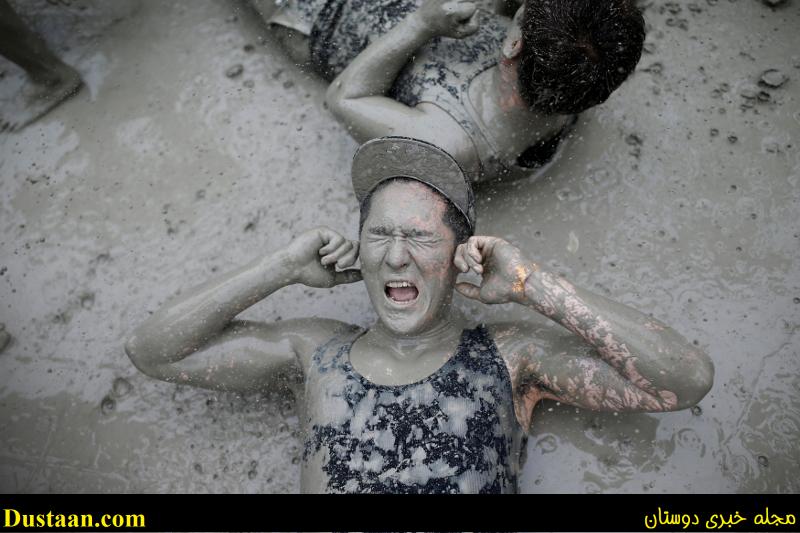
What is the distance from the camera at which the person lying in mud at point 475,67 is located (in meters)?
2.77

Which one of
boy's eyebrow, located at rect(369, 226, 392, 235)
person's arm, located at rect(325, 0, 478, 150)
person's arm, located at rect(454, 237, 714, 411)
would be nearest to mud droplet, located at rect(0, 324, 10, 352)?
person's arm, located at rect(325, 0, 478, 150)

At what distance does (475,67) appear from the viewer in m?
3.21

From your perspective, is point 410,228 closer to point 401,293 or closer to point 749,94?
point 401,293

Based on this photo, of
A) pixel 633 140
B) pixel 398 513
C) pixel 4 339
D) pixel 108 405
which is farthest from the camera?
pixel 633 140

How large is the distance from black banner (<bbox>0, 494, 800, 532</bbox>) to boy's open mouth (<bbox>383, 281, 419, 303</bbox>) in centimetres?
65

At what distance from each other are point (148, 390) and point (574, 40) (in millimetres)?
2142

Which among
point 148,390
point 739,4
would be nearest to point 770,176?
point 739,4

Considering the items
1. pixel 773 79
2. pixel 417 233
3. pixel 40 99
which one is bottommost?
pixel 773 79

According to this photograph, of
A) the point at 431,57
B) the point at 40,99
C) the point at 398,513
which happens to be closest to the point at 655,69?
the point at 431,57

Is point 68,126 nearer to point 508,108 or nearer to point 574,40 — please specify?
point 508,108

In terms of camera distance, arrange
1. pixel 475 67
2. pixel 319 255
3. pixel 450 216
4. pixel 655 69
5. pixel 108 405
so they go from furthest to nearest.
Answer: pixel 655 69 < pixel 108 405 < pixel 475 67 < pixel 319 255 < pixel 450 216

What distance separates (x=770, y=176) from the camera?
11.6 feet

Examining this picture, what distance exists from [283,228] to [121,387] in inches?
37.2

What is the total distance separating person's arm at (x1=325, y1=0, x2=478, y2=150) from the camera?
309cm
